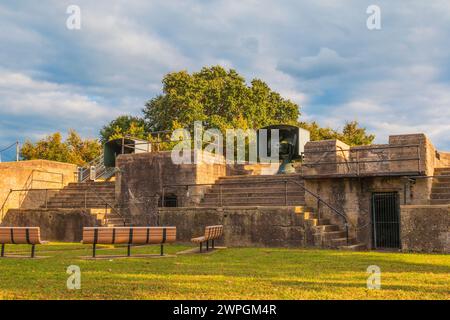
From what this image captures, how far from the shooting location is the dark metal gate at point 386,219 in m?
17.0

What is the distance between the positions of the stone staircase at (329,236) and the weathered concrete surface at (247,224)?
8.8 inches

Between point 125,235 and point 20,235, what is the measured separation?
2658mm

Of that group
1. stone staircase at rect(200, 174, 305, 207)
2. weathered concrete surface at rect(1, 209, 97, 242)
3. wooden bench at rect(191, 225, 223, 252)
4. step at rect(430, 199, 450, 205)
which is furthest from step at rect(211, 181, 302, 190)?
weathered concrete surface at rect(1, 209, 97, 242)

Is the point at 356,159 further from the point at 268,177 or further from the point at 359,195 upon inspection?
the point at 268,177

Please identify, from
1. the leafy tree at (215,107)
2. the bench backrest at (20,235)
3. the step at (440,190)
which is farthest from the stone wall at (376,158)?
the leafy tree at (215,107)

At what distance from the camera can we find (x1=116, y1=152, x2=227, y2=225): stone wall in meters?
21.5

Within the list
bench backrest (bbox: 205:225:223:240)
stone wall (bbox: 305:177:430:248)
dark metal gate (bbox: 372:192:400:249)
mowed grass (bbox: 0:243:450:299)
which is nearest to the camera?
mowed grass (bbox: 0:243:450:299)

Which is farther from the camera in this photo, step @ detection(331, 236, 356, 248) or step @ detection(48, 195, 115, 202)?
step @ detection(48, 195, 115, 202)

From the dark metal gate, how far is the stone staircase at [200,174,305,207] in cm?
273

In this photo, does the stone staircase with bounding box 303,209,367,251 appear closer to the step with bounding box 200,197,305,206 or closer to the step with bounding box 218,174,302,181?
the step with bounding box 200,197,305,206

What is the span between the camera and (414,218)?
14469mm

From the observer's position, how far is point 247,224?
17016mm

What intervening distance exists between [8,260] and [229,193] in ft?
32.8

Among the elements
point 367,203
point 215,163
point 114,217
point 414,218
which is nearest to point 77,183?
point 114,217
